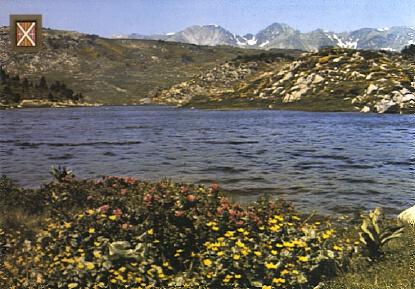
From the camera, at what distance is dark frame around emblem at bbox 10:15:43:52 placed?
8898 mm

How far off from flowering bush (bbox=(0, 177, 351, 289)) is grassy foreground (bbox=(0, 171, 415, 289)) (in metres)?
0.02

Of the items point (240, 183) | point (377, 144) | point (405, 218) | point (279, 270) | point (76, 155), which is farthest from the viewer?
→ point (377, 144)

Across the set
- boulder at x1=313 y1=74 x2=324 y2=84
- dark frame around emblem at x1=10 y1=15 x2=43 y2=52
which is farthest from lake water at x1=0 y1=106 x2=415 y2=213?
boulder at x1=313 y1=74 x2=324 y2=84

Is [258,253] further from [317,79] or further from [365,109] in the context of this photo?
[317,79]

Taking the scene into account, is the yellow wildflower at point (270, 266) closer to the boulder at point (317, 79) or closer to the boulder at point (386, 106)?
the boulder at point (386, 106)

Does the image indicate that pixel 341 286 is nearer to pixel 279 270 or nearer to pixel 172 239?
pixel 279 270

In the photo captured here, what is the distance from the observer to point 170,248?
34.4 feet

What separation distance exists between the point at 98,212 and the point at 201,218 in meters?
2.46

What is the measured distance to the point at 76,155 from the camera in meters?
35.8

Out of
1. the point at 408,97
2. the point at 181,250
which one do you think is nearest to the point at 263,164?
the point at 181,250

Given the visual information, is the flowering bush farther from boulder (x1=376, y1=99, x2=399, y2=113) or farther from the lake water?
boulder (x1=376, y1=99, x2=399, y2=113)

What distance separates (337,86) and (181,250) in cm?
13540

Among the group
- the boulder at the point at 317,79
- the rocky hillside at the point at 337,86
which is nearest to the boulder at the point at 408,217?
the rocky hillside at the point at 337,86

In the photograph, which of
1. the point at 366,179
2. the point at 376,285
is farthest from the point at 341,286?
the point at 366,179
